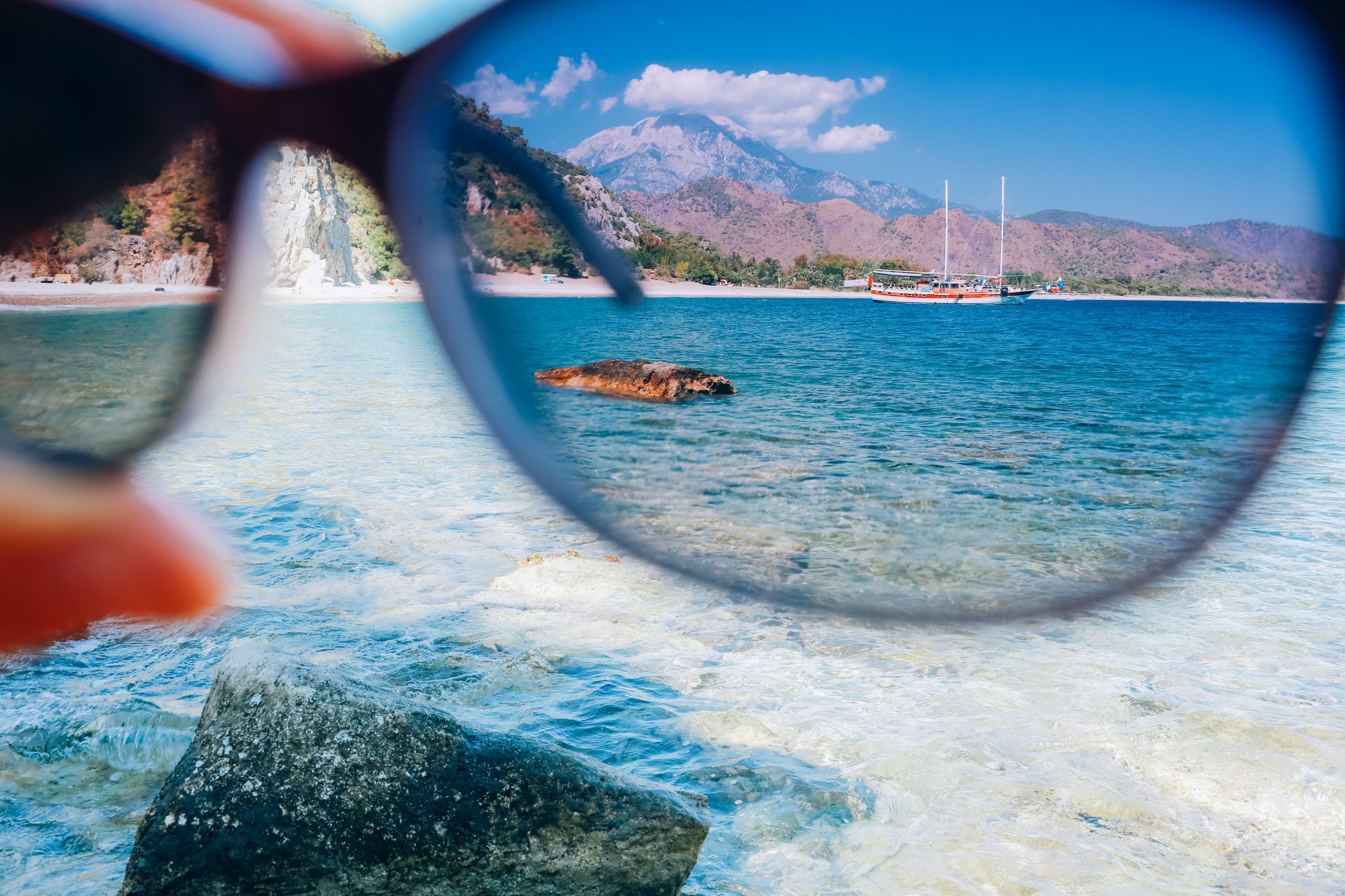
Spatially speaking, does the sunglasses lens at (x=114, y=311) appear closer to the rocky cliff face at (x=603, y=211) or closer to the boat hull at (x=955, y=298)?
the rocky cliff face at (x=603, y=211)

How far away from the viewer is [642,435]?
2.82 m

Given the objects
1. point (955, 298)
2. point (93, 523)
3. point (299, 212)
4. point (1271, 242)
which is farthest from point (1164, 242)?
point (955, 298)

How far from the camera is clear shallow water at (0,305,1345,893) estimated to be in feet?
4.17

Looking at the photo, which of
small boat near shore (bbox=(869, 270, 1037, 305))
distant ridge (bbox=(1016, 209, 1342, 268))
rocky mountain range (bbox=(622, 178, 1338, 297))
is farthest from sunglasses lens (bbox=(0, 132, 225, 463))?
small boat near shore (bbox=(869, 270, 1037, 305))

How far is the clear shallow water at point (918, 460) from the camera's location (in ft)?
4.61

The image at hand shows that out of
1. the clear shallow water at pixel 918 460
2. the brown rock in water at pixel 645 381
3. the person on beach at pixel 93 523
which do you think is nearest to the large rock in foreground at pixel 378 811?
the person on beach at pixel 93 523

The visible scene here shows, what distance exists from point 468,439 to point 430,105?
4.05 metres

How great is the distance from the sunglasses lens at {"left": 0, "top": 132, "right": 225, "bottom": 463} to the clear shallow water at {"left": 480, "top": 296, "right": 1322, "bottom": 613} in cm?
45

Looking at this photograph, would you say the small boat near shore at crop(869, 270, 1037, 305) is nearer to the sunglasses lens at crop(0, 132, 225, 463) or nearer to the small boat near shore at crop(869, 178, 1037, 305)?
the small boat near shore at crop(869, 178, 1037, 305)

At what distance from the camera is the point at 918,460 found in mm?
4691

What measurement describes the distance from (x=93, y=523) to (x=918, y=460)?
4.08 m

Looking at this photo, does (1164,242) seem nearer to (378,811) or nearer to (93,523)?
(378,811)

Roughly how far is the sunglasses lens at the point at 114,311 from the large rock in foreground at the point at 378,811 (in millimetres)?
461

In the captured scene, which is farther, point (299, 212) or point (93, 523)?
point (299, 212)
